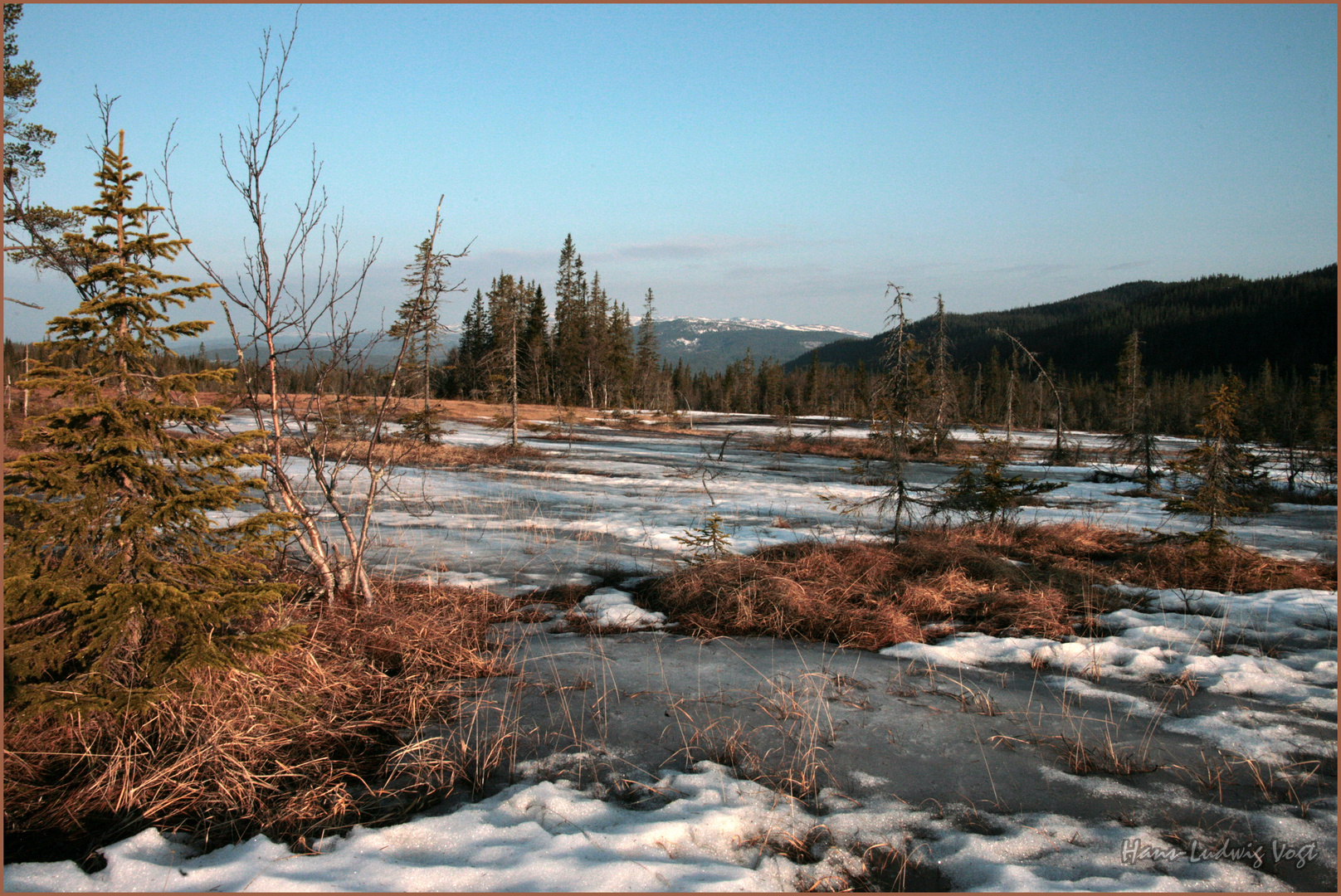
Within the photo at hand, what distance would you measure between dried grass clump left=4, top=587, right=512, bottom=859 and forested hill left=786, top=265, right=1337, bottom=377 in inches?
3436

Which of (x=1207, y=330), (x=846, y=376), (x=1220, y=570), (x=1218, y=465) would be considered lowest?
(x=1220, y=570)

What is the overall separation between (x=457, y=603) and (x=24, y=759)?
294 cm

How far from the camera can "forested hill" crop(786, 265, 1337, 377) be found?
Answer: 10088 cm

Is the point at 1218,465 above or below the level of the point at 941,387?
below

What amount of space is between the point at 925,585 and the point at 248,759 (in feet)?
19.8

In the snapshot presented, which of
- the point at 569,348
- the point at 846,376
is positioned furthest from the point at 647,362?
the point at 846,376

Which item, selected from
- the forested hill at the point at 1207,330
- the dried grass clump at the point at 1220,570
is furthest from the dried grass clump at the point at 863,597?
the forested hill at the point at 1207,330

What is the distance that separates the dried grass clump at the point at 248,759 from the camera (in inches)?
113

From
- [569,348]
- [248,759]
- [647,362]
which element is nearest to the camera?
[248,759]

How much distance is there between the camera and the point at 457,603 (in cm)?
575

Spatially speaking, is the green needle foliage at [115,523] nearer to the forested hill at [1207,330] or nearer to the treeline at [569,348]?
the treeline at [569,348]

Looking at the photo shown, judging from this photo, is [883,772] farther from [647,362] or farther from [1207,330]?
[1207,330]

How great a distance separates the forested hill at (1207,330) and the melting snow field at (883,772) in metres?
84.8

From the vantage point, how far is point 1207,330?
116 m
